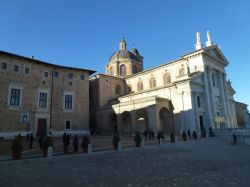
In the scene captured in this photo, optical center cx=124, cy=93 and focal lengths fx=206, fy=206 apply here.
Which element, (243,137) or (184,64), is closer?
(243,137)

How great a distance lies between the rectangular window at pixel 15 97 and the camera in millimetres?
26858

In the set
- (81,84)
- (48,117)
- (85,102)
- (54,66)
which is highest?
(54,66)

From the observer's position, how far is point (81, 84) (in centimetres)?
3434

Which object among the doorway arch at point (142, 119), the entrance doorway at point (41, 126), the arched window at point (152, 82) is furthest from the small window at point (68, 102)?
the arched window at point (152, 82)

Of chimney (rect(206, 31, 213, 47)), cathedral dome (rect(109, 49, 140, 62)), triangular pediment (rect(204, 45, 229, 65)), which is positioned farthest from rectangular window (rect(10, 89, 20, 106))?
chimney (rect(206, 31, 213, 47))

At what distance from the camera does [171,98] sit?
33.5 m

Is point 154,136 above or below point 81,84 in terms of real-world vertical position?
below

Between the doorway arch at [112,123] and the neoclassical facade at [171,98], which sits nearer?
the neoclassical facade at [171,98]

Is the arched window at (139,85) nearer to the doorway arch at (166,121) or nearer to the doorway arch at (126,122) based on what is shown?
the doorway arch at (126,122)

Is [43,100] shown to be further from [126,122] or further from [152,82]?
[152,82]

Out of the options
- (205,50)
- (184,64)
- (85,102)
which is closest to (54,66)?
(85,102)

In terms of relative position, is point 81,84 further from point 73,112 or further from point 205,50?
point 205,50

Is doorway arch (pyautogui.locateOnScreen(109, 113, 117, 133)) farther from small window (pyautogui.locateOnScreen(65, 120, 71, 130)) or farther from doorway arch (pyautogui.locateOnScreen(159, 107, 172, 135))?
doorway arch (pyautogui.locateOnScreen(159, 107, 172, 135))

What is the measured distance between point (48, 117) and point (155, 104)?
15.7 meters
